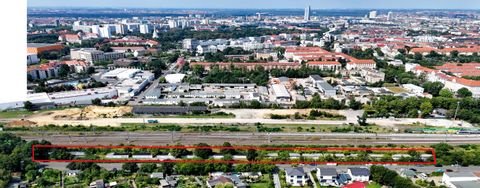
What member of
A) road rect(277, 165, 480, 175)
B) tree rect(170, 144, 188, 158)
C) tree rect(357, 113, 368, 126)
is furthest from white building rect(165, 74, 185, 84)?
road rect(277, 165, 480, 175)

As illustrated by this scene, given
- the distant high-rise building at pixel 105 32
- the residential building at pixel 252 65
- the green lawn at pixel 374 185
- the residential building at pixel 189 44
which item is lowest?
the green lawn at pixel 374 185

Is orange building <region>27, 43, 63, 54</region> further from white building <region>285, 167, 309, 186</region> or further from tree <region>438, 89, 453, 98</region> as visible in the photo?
tree <region>438, 89, 453, 98</region>

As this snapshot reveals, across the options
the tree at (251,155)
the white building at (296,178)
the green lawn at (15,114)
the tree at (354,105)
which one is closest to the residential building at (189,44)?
the green lawn at (15,114)

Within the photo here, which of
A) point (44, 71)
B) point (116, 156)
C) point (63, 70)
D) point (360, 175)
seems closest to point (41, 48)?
point (63, 70)

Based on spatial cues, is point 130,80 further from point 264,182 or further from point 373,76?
point 373,76

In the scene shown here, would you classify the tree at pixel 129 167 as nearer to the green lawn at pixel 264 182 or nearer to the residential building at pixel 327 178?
the green lawn at pixel 264 182
